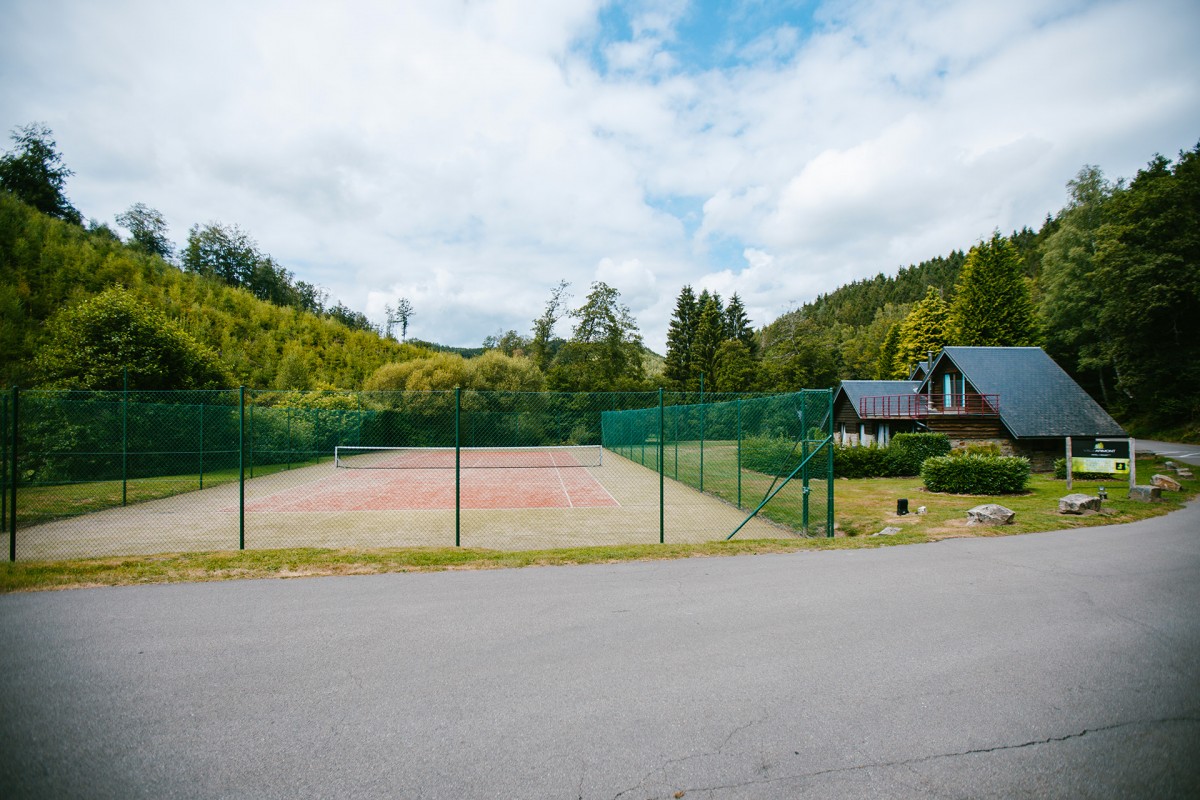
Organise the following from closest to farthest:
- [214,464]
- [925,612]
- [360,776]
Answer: [360,776] → [925,612] → [214,464]

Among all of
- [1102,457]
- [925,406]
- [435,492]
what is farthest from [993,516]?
[925,406]

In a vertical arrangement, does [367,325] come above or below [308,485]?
above

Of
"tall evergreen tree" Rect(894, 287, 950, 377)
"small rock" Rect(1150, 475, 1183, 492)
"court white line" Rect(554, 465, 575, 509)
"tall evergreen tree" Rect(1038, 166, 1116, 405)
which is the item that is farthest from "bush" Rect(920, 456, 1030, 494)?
"tall evergreen tree" Rect(894, 287, 950, 377)

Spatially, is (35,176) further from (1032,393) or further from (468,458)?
(1032,393)

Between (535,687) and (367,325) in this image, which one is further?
(367,325)

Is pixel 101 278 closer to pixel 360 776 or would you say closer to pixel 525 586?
pixel 525 586

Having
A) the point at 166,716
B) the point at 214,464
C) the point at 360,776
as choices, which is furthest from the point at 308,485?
the point at 360,776

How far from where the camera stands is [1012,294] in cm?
A: 4797

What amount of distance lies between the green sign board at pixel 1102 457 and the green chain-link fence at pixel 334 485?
6019 millimetres

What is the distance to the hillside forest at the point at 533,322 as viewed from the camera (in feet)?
66.7

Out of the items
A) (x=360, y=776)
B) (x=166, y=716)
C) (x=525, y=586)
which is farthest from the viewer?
(x=525, y=586)

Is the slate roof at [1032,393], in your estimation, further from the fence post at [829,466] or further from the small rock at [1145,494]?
the fence post at [829,466]

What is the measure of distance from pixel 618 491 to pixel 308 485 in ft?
32.3

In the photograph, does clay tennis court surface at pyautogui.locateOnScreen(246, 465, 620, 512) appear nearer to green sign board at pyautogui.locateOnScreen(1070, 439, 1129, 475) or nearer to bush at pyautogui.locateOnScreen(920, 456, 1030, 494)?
bush at pyautogui.locateOnScreen(920, 456, 1030, 494)
